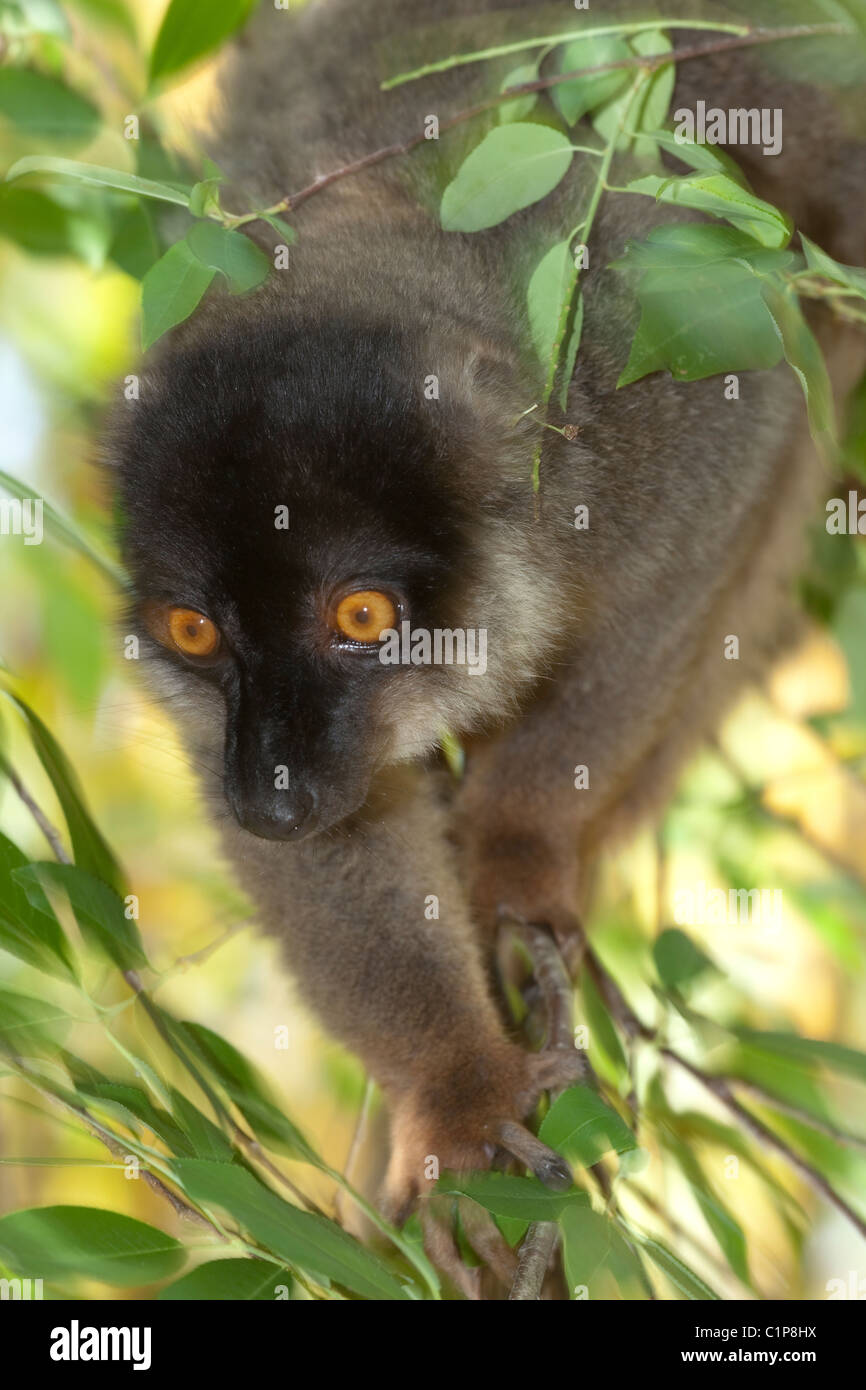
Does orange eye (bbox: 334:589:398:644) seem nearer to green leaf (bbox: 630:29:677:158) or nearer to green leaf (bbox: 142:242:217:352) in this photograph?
green leaf (bbox: 142:242:217:352)

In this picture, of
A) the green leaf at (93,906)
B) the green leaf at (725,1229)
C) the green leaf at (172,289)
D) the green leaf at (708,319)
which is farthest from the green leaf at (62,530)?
the green leaf at (725,1229)

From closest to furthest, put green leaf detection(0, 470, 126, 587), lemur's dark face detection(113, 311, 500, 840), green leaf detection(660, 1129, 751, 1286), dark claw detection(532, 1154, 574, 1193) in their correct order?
dark claw detection(532, 1154, 574, 1193), lemur's dark face detection(113, 311, 500, 840), green leaf detection(0, 470, 126, 587), green leaf detection(660, 1129, 751, 1286)

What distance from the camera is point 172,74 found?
2.81 metres

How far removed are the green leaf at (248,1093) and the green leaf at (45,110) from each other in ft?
6.18

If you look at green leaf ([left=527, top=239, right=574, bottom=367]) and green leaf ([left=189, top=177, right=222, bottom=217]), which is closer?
green leaf ([left=189, top=177, right=222, bottom=217])

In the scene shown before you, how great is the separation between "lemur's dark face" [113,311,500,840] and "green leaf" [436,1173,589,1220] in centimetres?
75

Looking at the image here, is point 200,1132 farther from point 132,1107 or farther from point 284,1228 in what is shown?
point 284,1228

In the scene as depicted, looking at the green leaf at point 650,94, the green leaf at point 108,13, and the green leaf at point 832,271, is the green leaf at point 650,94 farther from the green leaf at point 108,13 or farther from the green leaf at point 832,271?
the green leaf at point 108,13

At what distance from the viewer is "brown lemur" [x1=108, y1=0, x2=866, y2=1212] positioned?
Result: 2498mm

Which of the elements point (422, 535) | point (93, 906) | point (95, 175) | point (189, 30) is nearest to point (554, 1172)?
point (93, 906)

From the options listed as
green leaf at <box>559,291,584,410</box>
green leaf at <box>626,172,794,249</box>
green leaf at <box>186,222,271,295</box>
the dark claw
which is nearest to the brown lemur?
green leaf at <box>559,291,584,410</box>

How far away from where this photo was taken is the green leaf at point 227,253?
81.4 inches

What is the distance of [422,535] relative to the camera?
8.38 feet

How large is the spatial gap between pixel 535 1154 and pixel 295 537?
1.25 m
